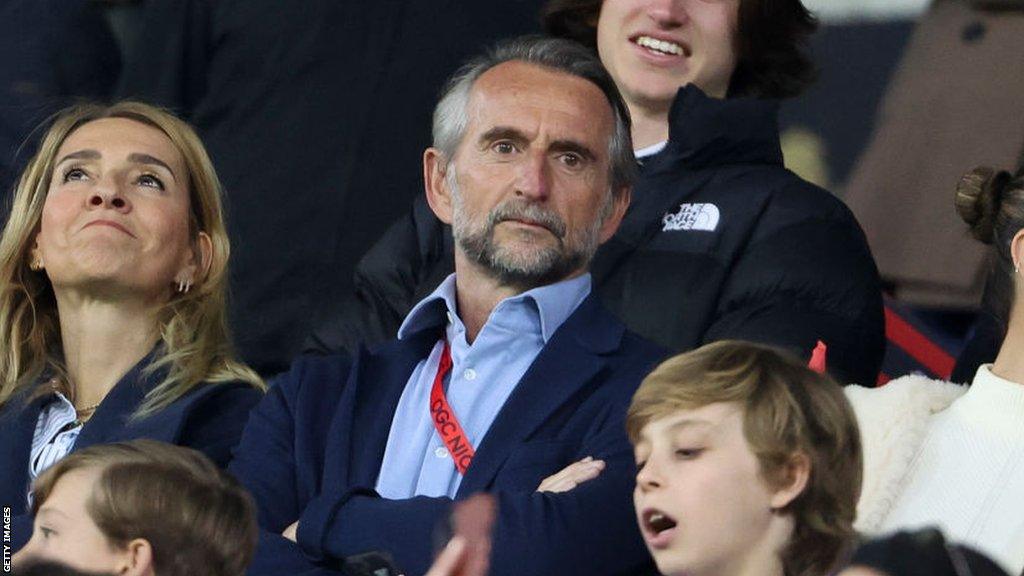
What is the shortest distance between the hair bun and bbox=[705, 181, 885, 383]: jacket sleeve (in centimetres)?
37

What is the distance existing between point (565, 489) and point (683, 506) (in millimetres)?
420

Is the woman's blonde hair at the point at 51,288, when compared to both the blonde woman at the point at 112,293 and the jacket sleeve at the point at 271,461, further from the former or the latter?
the jacket sleeve at the point at 271,461

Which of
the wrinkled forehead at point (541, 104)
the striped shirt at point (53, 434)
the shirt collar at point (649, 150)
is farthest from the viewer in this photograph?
the shirt collar at point (649, 150)

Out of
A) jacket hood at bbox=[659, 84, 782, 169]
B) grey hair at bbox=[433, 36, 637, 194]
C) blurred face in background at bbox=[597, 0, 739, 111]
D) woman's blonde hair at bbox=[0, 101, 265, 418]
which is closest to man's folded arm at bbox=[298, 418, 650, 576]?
grey hair at bbox=[433, 36, 637, 194]

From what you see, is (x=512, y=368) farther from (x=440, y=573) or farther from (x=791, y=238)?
(x=440, y=573)

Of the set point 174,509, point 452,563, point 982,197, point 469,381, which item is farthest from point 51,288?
point 452,563

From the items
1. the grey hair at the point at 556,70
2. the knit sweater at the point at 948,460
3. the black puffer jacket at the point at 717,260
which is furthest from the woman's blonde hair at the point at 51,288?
the knit sweater at the point at 948,460

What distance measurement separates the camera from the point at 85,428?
399cm

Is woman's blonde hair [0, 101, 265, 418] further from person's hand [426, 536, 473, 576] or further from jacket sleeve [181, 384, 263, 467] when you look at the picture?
person's hand [426, 536, 473, 576]

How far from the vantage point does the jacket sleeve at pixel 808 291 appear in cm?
395

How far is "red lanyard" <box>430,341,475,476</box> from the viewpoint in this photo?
3557 mm

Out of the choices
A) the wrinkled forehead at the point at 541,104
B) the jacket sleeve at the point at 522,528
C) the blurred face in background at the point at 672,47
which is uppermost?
the wrinkled forehead at the point at 541,104

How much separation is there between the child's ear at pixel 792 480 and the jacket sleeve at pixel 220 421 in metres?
1.24

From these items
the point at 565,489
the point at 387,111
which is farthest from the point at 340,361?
the point at 387,111
